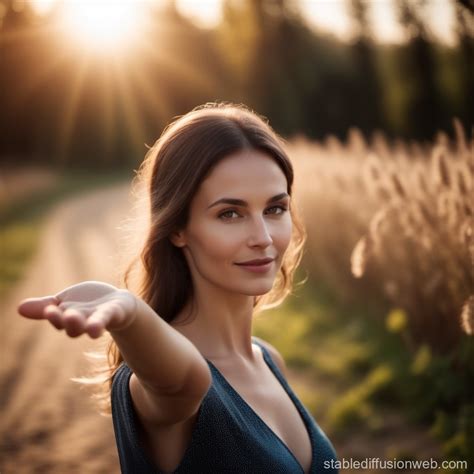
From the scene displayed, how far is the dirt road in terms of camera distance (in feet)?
13.6

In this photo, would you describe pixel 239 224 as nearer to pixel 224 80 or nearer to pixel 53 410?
pixel 53 410

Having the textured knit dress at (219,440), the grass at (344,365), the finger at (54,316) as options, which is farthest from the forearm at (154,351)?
the grass at (344,365)

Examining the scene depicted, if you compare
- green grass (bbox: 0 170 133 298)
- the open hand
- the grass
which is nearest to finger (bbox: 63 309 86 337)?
the open hand

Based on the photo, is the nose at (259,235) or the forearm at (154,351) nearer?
the forearm at (154,351)

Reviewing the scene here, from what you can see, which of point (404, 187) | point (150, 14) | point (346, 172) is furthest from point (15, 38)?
point (404, 187)

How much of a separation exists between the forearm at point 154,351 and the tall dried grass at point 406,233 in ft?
4.85

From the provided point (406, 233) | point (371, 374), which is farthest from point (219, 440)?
point (371, 374)

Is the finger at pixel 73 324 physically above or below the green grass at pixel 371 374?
above

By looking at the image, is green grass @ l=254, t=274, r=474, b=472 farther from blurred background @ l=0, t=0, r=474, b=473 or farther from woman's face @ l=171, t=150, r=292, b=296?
woman's face @ l=171, t=150, r=292, b=296

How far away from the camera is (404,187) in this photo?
374cm

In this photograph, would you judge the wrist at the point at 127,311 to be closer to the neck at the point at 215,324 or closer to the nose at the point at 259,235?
the nose at the point at 259,235

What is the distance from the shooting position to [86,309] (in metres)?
1.22

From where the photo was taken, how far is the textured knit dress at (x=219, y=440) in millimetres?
1608

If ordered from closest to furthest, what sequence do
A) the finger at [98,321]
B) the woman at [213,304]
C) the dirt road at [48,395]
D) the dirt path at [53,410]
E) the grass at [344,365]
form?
the finger at [98,321], the woman at [213,304], the dirt path at [53,410], the dirt road at [48,395], the grass at [344,365]
